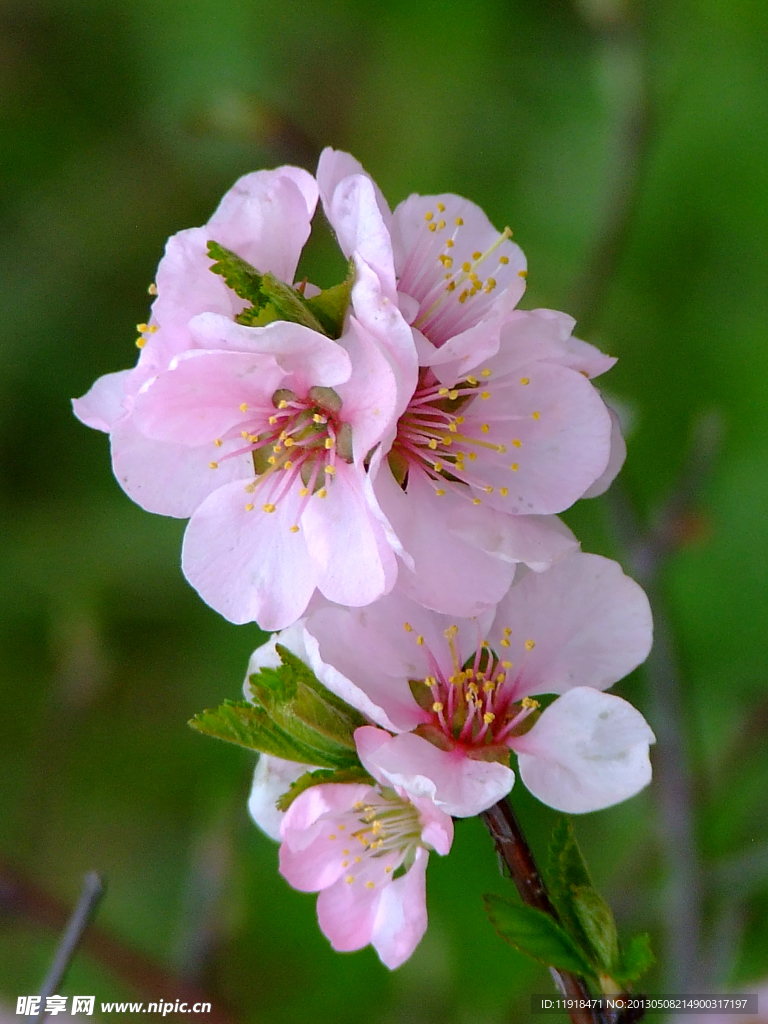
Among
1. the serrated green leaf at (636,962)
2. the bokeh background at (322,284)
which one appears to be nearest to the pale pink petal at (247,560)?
the serrated green leaf at (636,962)

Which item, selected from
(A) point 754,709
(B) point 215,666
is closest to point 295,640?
(A) point 754,709

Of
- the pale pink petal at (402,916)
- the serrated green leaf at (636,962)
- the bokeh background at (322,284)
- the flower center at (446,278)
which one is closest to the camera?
the serrated green leaf at (636,962)

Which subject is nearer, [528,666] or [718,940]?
[528,666]

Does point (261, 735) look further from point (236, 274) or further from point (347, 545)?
point (236, 274)

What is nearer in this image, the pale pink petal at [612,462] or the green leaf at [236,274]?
the green leaf at [236,274]

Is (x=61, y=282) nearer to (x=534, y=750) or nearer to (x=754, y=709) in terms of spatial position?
(x=754, y=709)

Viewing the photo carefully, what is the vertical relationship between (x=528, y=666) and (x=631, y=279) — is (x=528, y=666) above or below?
below

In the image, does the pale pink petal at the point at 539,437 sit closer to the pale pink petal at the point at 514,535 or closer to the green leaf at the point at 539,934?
the pale pink petal at the point at 514,535
